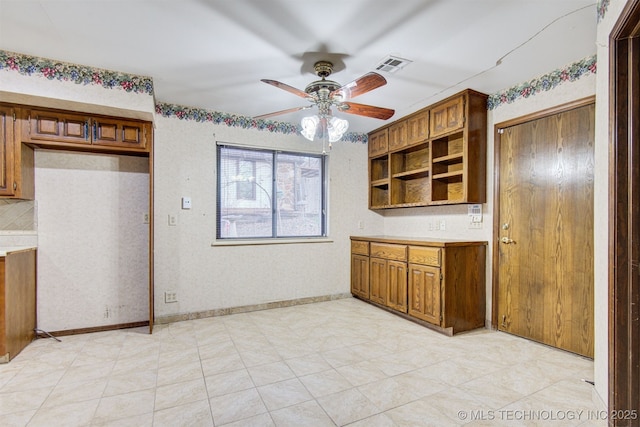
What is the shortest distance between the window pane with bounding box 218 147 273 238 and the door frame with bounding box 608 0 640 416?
11.1 ft

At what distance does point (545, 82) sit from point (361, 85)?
185 centimetres

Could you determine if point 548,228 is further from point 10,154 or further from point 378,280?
point 10,154

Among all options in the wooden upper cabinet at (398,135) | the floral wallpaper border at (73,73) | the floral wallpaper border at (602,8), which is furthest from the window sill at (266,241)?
the floral wallpaper border at (602,8)

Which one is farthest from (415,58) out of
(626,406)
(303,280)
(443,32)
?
(303,280)

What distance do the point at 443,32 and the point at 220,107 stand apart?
2526 mm

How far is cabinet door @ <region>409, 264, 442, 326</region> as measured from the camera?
3.07 metres

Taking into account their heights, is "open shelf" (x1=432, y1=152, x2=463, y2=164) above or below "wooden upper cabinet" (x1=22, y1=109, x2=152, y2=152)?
below

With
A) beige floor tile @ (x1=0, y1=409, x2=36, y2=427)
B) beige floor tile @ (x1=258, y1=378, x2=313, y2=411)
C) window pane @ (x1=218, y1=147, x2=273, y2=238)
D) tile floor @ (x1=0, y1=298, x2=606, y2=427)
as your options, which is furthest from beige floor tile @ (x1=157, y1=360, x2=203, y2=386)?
window pane @ (x1=218, y1=147, x2=273, y2=238)

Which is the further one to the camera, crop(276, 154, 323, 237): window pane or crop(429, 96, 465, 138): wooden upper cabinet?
crop(276, 154, 323, 237): window pane

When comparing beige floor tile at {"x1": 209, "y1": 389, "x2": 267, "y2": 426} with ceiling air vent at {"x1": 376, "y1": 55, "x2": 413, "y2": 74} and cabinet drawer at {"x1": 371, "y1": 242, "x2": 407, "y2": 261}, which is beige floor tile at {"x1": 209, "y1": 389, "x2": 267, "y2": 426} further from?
ceiling air vent at {"x1": 376, "y1": 55, "x2": 413, "y2": 74}

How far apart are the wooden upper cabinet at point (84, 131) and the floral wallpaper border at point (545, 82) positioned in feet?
11.9

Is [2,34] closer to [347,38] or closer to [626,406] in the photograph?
[347,38]

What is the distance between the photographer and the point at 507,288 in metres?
3.06

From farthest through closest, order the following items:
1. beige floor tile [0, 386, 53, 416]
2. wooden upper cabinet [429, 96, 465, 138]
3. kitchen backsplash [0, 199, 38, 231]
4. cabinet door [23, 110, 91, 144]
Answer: wooden upper cabinet [429, 96, 465, 138], kitchen backsplash [0, 199, 38, 231], cabinet door [23, 110, 91, 144], beige floor tile [0, 386, 53, 416]
